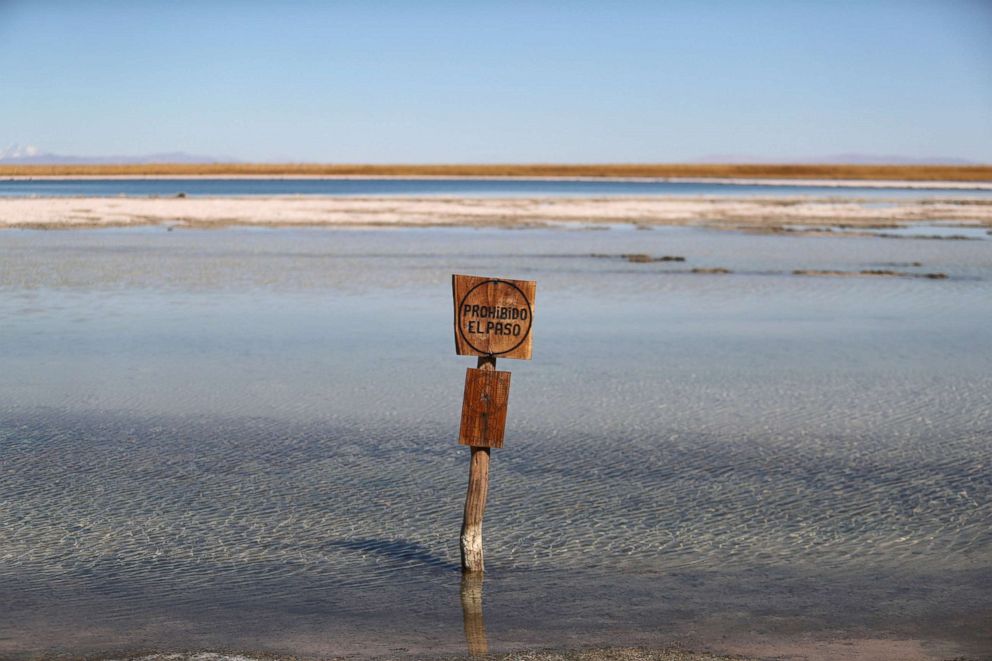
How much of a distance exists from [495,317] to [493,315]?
0.04 feet

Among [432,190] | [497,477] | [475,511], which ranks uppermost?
[432,190]

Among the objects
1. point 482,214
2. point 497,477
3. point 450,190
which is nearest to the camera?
point 497,477

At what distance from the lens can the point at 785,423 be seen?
8.70 meters

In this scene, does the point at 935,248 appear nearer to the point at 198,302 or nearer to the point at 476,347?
the point at 198,302

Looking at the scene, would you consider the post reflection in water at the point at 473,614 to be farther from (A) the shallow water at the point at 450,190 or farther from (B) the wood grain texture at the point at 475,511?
(A) the shallow water at the point at 450,190

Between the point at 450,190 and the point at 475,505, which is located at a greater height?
the point at 450,190

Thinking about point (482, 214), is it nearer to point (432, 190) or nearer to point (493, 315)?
point (493, 315)

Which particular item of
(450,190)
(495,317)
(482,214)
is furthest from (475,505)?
(450,190)

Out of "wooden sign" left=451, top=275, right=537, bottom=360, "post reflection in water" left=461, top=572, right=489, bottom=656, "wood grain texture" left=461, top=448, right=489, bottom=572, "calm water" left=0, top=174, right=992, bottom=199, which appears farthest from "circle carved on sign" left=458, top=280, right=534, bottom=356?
"calm water" left=0, top=174, right=992, bottom=199

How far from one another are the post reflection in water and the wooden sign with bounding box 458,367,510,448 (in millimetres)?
660

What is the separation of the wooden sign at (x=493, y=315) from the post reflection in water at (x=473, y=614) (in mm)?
1088

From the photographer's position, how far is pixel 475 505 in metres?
5.46

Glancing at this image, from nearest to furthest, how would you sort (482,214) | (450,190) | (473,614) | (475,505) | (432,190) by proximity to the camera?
(473,614) → (475,505) → (482,214) → (432,190) → (450,190)

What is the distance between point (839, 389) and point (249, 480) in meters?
5.34
